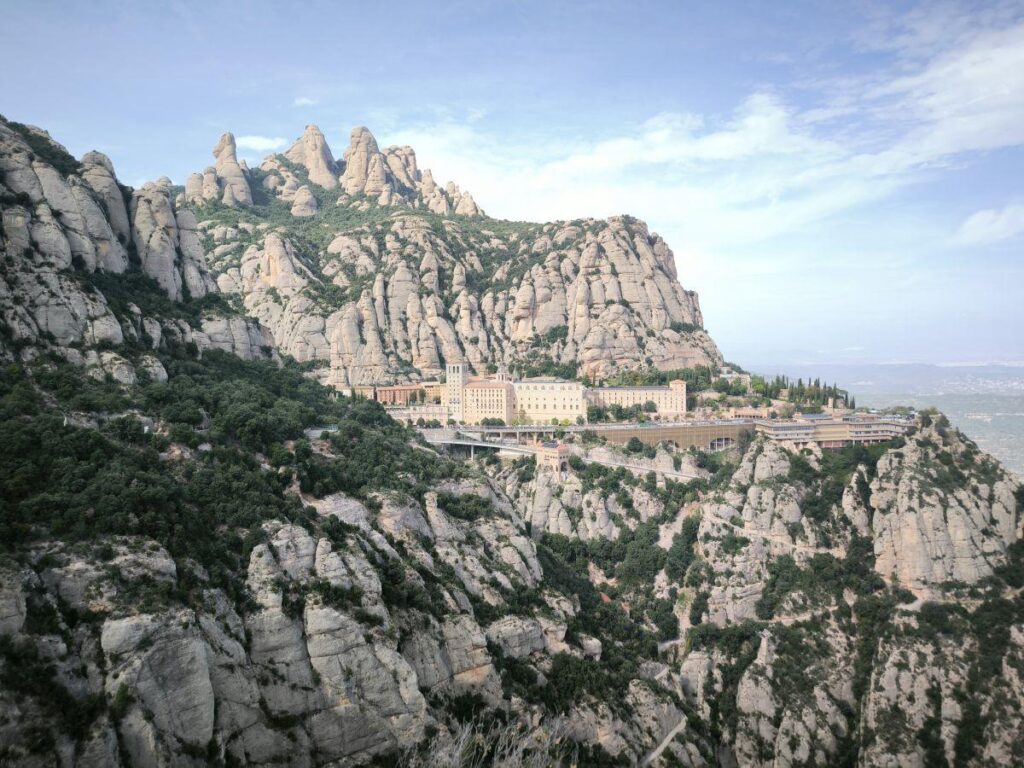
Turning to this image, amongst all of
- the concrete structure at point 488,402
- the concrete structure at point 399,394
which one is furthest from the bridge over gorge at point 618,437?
the concrete structure at point 399,394

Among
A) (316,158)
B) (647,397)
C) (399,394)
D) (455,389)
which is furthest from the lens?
(316,158)

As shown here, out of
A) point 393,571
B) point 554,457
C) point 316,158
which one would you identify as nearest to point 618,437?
point 554,457

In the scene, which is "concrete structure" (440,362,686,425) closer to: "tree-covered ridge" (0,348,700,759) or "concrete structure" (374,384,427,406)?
"concrete structure" (374,384,427,406)

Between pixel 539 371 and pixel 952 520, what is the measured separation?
66662 millimetres

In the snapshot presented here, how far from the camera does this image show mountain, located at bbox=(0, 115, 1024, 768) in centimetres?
2872

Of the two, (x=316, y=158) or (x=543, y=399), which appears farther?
(x=316, y=158)

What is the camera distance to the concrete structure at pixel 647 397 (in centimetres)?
10038

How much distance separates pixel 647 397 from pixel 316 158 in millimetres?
114078

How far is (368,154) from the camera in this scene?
172125 mm

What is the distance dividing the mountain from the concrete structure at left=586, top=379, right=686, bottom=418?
15144mm

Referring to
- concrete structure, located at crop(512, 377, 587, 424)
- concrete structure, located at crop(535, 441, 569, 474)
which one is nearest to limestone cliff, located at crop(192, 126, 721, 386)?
concrete structure, located at crop(512, 377, 587, 424)

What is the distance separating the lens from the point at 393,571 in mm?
40750

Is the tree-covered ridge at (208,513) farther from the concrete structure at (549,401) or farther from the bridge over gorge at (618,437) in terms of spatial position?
the concrete structure at (549,401)

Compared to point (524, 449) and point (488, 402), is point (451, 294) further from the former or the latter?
point (524, 449)
